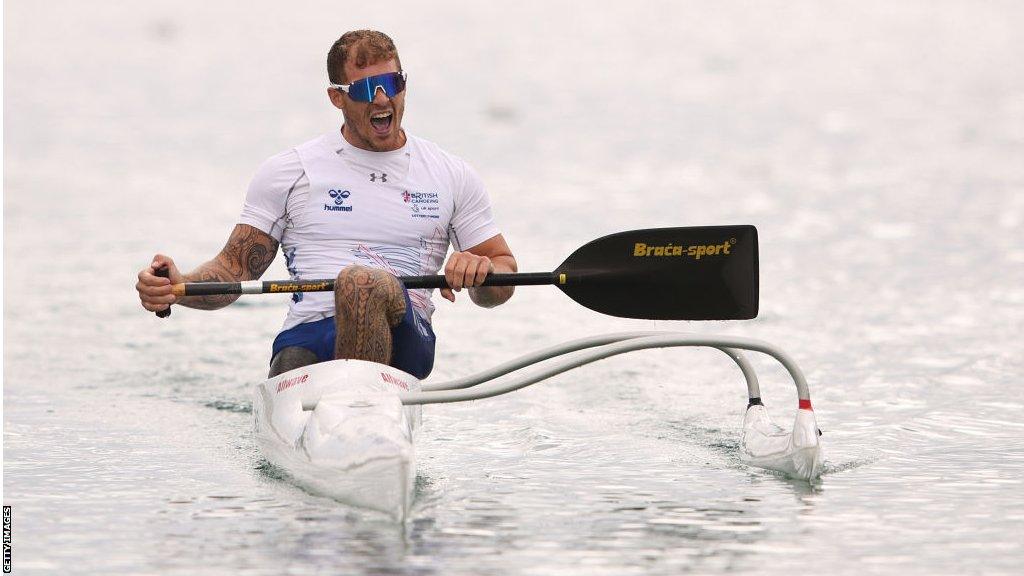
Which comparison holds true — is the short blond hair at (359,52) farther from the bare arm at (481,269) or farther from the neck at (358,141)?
the bare arm at (481,269)

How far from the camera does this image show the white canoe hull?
16.5 ft

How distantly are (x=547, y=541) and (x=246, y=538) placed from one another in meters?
0.91

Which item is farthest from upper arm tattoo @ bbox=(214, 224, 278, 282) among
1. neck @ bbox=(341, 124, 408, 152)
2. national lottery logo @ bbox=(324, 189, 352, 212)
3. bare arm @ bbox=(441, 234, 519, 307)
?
bare arm @ bbox=(441, 234, 519, 307)

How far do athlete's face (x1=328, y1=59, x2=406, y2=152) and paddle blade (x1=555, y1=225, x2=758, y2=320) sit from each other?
887mm

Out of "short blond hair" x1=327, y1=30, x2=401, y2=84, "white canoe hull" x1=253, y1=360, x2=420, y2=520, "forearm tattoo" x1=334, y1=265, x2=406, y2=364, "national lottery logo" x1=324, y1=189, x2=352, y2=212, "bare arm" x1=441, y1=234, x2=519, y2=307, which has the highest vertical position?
"short blond hair" x1=327, y1=30, x2=401, y2=84

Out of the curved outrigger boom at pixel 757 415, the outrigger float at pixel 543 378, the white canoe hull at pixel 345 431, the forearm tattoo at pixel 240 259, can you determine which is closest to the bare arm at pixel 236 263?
the forearm tattoo at pixel 240 259

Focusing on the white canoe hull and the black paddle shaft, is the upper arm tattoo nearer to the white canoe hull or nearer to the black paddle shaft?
the white canoe hull

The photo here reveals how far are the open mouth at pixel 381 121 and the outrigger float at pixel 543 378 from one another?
758 mm

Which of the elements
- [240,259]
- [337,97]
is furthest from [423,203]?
[240,259]

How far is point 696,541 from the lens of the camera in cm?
483

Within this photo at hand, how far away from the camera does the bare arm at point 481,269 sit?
234 inches

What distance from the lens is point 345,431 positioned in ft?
17.1

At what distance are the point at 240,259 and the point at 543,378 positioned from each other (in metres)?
1.41

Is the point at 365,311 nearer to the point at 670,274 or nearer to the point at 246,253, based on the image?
the point at 246,253
